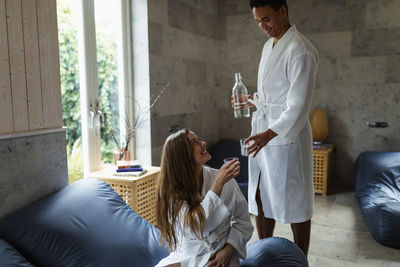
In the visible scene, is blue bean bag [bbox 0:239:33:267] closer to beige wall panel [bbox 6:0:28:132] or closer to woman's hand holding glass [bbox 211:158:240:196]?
beige wall panel [bbox 6:0:28:132]

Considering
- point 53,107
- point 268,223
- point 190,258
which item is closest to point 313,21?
point 268,223

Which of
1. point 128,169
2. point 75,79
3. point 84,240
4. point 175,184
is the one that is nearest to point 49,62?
point 75,79

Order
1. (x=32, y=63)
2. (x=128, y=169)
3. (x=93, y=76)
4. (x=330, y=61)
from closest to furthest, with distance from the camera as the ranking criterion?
(x=32, y=63) → (x=128, y=169) → (x=93, y=76) → (x=330, y=61)

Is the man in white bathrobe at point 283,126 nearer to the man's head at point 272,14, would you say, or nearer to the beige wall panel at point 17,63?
the man's head at point 272,14

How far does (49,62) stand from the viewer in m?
2.18

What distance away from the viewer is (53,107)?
223 centimetres

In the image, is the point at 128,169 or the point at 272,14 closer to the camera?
the point at 272,14

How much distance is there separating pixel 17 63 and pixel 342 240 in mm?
2540

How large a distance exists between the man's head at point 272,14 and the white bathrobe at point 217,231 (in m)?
0.88

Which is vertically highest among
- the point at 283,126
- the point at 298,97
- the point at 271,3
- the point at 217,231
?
the point at 271,3

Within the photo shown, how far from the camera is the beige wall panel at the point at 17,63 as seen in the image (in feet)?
6.37

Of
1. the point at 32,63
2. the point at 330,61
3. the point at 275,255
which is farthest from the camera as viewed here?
the point at 330,61

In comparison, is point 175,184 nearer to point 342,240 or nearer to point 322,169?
point 342,240

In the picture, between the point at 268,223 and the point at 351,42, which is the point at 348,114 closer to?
the point at 351,42
